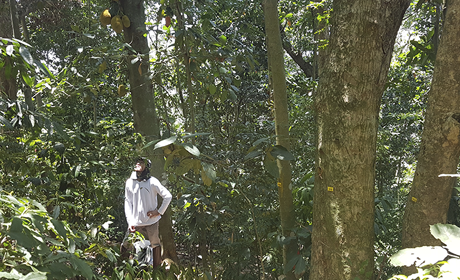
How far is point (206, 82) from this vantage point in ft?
10.3

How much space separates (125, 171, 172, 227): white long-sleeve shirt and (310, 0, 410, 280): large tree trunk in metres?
2.00

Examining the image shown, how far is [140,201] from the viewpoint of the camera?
10.1 feet

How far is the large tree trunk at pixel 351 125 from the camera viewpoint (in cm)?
118

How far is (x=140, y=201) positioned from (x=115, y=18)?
159cm

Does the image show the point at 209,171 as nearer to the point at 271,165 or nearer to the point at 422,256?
the point at 271,165

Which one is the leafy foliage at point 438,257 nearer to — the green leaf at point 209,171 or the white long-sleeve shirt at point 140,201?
the green leaf at point 209,171

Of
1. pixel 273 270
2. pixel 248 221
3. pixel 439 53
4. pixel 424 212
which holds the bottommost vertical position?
pixel 273 270

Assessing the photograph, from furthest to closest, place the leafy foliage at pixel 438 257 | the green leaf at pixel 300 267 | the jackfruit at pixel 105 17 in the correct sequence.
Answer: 1. the jackfruit at pixel 105 17
2. the green leaf at pixel 300 267
3. the leafy foliage at pixel 438 257

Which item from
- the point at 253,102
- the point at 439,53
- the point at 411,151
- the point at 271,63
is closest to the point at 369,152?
the point at 439,53

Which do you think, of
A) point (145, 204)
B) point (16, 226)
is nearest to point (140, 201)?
point (145, 204)

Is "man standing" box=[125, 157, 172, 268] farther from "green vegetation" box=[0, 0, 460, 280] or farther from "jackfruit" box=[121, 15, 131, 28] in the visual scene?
"jackfruit" box=[121, 15, 131, 28]

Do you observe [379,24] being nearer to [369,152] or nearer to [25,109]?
[369,152]

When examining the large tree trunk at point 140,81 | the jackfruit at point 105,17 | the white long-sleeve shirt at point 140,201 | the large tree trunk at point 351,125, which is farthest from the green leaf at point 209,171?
the jackfruit at point 105,17

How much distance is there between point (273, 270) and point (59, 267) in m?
1.88
